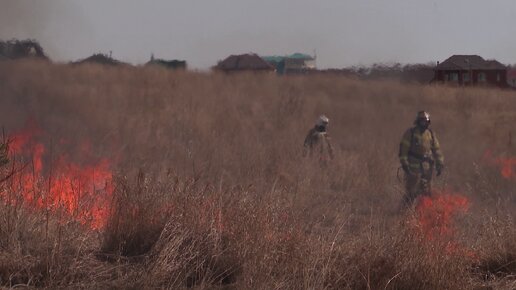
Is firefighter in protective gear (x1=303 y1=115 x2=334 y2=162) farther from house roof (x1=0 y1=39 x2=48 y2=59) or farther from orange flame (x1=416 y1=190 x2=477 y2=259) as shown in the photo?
orange flame (x1=416 y1=190 x2=477 y2=259)

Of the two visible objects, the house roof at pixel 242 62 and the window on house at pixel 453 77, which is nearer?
the window on house at pixel 453 77

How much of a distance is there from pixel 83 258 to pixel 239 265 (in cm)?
102

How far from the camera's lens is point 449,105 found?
744 inches

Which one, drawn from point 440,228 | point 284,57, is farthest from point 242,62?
point 440,228

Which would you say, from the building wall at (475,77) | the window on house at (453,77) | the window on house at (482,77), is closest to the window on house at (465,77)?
the building wall at (475,77)

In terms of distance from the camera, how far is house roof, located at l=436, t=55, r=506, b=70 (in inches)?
427

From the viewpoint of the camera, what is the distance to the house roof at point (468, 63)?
10836 millimetres

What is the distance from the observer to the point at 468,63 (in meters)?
11.0

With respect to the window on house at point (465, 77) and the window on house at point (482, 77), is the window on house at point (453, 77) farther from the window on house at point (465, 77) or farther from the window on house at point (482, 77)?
the window on house at point (482, 77)

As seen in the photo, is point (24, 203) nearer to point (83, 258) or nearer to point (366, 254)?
point (83, 258)

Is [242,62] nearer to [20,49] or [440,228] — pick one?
[20,49]

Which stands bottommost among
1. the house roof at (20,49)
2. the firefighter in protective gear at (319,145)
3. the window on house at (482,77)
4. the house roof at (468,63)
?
the firefighter in protective gear at (319,145)

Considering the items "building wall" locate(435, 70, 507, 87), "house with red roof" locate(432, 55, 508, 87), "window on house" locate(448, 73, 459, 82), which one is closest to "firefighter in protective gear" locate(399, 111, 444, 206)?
"house with red roof" locate(432, 55, 508, 87)

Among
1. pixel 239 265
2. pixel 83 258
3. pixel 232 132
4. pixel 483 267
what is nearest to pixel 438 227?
pixel 483 267
